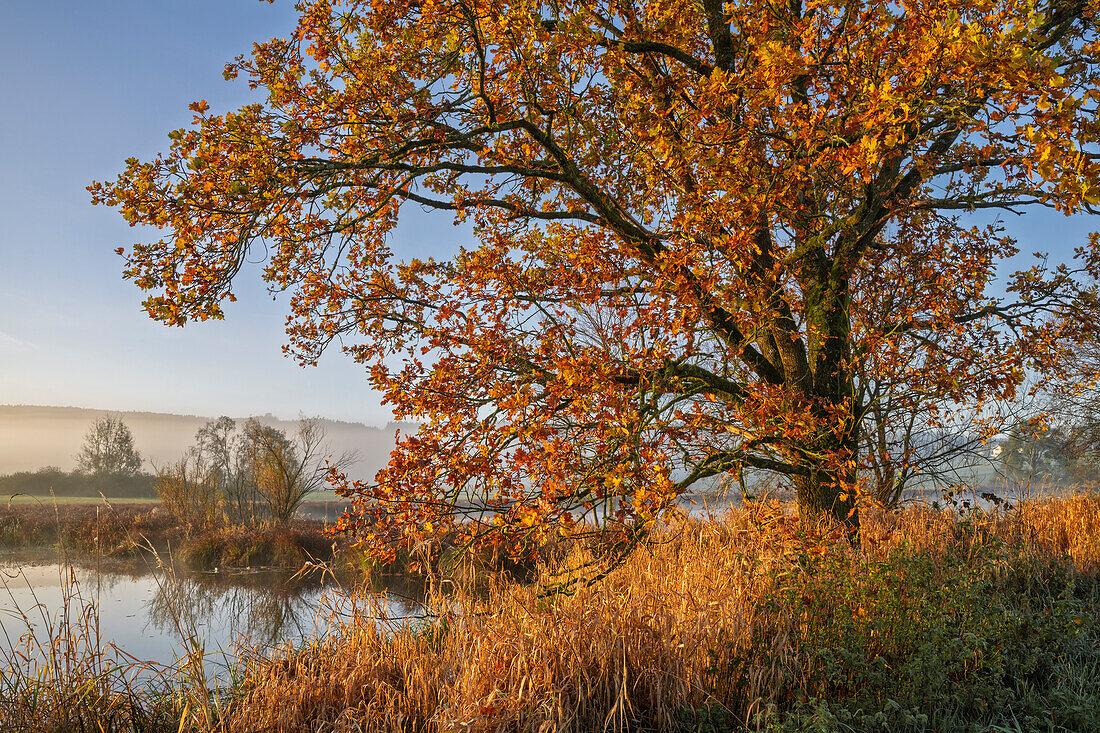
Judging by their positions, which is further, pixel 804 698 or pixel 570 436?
pixel 570 436

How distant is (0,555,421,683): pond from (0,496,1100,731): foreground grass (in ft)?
0.78

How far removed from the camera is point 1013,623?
4160mm

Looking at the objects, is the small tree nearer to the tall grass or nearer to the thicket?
the thicket

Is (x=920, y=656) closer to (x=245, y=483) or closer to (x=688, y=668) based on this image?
(x=688, y=668)

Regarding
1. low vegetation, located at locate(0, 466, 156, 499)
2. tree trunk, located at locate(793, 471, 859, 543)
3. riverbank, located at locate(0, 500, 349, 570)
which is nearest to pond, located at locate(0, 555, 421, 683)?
riverbank, located at locate(0, 500, 349, 570)

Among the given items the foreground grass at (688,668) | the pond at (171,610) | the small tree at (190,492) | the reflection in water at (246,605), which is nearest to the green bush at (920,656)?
the foreground grass at (688,668)

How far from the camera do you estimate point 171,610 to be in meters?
3.66

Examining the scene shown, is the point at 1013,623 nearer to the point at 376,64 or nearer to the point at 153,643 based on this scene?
→ the point at 376,64

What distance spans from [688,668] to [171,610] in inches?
119

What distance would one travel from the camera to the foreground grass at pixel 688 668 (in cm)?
325

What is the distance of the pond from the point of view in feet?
12.6

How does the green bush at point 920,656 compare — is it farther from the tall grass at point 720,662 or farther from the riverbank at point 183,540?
the riverbank at point 183,540

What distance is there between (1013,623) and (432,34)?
241 inches

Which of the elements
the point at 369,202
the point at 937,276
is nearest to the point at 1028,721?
the point at 937,276
